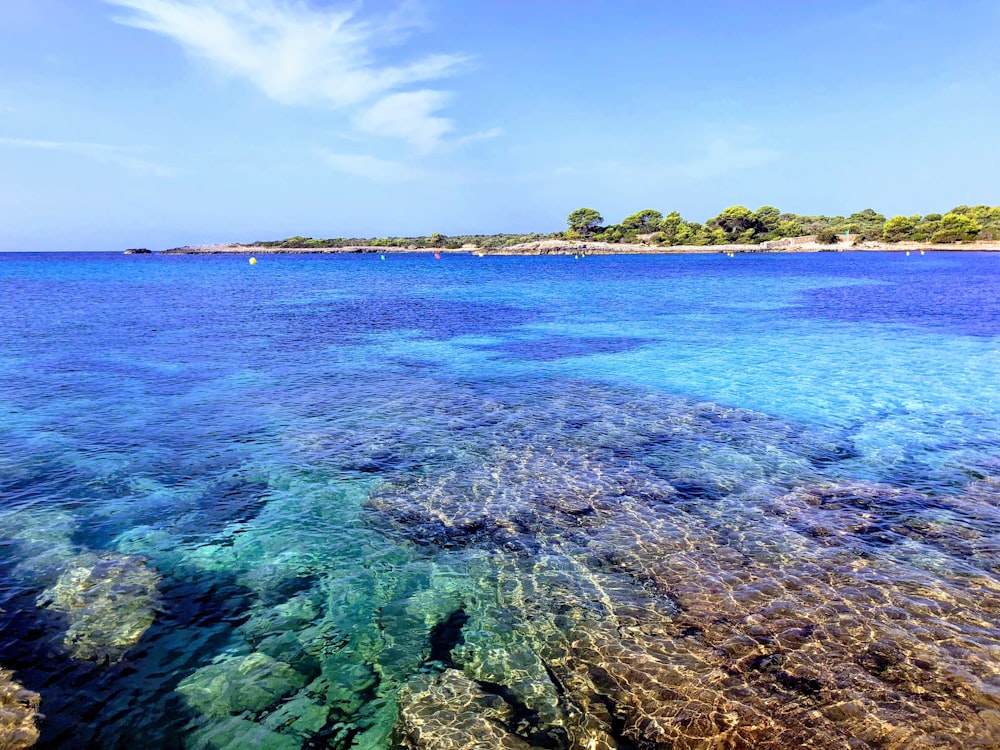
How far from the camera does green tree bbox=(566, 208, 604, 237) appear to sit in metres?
182

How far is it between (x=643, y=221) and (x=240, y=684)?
184319mm

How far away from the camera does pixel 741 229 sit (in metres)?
160

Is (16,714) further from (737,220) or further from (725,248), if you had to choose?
(737,220)

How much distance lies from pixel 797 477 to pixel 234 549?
11.5 meters

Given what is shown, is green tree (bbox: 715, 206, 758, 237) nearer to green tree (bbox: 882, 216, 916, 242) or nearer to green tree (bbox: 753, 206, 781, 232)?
green tree (bbox: 753, 206, 781, 232)

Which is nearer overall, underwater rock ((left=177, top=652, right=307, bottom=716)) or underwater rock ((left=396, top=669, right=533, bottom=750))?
underwater rock ((left=396, top=669, right=533, bottom=750))

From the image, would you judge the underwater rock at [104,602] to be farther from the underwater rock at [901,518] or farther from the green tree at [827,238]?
the green tree at [827,238]

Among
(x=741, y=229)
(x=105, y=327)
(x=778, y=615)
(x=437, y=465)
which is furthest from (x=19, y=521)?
(x=741, y=229)

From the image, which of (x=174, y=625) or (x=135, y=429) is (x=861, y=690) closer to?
(x=174, y=625)

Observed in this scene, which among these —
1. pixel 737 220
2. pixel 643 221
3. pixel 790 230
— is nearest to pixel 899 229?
pixel 790 230

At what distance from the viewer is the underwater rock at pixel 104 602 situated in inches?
295

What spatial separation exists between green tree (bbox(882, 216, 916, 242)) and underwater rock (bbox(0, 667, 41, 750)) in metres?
171

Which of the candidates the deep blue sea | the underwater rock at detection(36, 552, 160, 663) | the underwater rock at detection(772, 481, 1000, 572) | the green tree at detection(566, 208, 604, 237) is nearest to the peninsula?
the green tree at detection(566, 208, 604, 237)

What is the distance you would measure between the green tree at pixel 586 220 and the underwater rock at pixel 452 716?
597 feet
